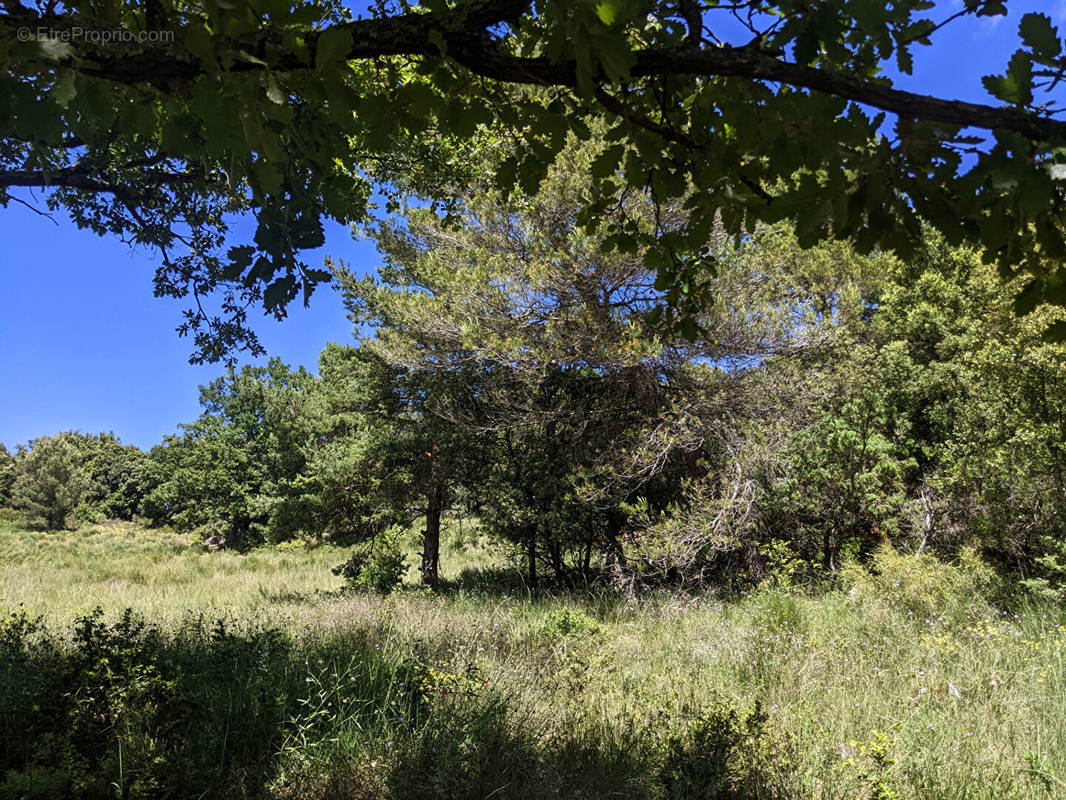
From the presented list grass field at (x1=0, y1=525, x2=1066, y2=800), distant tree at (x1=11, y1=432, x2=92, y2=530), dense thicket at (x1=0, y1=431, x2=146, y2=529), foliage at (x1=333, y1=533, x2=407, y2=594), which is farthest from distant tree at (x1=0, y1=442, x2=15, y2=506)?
grass field at (x1=0, y1=525, x2=1066, y2=800)

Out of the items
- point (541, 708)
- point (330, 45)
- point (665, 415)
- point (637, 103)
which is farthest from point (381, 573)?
point (330, 45)

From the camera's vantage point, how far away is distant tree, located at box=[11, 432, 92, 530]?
122 feet

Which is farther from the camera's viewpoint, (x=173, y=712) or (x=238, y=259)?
(x=173, y=712)

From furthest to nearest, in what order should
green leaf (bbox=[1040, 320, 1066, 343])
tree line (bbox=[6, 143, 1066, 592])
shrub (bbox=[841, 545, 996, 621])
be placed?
1. tree line (bbox=[6, 143, 1066, 592])
2. shrub (bbox=[841, 545, 996, 621])
3. green leaf (bbox=[1040, 320, 1066, 343])

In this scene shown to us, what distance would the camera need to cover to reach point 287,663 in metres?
4.04

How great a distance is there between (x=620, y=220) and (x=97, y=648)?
4.07 m

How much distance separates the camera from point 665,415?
30.4 feet

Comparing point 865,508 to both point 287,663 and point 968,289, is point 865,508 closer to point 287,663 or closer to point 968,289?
point 968,289

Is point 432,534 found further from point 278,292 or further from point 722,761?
point 278,292

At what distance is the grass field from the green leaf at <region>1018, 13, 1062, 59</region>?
2.83m

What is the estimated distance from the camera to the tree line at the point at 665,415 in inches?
333

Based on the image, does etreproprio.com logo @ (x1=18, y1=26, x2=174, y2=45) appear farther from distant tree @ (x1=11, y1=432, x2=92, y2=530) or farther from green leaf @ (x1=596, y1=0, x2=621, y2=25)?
distant tree @ (x1=11, y1=432, x2=92, y2=530)

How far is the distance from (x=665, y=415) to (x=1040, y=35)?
8.16 m

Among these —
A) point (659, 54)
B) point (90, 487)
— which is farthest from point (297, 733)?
point (90, 487)
